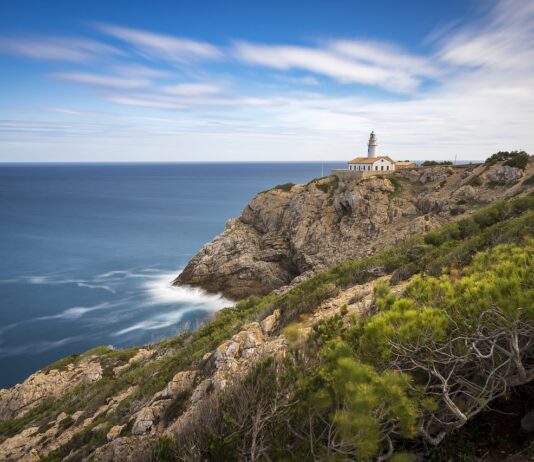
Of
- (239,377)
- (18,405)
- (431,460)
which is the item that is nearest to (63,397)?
(18,405)

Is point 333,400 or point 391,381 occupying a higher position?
point 391,381

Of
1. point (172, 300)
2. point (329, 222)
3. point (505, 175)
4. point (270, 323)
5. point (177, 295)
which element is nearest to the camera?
point (270, 323)

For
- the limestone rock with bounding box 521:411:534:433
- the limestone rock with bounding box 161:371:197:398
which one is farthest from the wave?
the limestone rock with bounding box 521:411:534:433

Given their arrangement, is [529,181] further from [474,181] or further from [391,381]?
[391,381]

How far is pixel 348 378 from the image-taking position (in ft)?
20.8

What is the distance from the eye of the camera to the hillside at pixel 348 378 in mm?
6395

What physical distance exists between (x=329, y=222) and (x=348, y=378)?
150 feet

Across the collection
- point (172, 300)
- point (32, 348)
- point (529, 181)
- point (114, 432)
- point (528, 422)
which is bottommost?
point (32, 348)

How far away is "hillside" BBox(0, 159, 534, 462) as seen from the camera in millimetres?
6395

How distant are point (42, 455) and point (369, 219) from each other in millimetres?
41478

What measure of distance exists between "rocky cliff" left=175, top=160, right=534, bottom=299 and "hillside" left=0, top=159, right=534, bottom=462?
22.8 metres

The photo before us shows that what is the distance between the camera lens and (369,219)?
47969mm

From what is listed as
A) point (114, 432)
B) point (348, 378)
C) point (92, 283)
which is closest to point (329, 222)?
point (92, 283)

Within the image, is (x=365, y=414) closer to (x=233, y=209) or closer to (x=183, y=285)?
(x=183, y=285)
